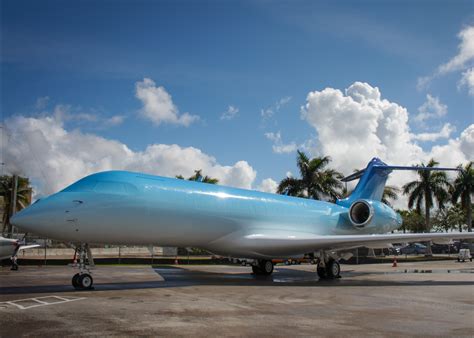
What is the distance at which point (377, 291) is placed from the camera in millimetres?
14859

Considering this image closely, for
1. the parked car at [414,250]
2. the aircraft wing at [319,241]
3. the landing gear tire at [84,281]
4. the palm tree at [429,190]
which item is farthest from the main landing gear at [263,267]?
the parked car at [414,250]

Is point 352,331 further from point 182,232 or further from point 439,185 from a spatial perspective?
point 439,185

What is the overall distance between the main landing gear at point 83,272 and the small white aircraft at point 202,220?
0.10ft

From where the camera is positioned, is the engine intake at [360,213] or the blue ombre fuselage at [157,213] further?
the engine intake at [360,213]

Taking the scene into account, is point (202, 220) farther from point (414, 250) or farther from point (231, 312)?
point (414, 250)

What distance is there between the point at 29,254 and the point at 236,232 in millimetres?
33386

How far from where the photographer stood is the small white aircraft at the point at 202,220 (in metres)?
13.9

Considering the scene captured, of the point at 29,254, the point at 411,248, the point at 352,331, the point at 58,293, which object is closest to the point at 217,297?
the point at 58,293

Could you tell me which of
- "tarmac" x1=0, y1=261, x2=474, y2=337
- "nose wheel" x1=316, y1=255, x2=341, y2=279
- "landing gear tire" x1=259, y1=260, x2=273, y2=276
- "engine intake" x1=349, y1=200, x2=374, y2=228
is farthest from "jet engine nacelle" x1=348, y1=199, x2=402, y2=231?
"tarmac" x1=0, y1=261, x2=474, y2=337

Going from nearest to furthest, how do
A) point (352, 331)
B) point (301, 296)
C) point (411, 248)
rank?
1. point (352, 331)
2. point (301, 296)
3. point (411, 248)

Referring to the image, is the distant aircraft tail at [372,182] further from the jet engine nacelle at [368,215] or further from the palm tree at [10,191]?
the palm tree at [10,191]

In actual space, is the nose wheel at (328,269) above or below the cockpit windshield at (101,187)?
below

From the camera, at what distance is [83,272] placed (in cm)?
1405

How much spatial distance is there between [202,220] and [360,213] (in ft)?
36.3
